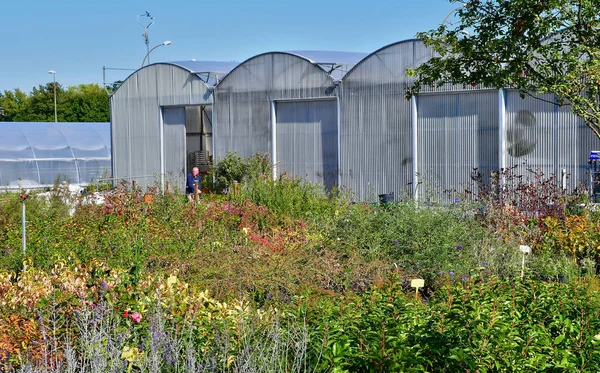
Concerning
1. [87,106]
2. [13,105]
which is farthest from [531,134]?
[13,105]

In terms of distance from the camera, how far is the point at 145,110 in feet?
84.3

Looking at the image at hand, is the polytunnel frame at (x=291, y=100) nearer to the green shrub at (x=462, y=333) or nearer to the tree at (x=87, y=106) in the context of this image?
the green shrub at (x=462, y=333)

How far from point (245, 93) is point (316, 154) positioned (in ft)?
10.5

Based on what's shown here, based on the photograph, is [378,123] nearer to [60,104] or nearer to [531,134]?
[531,134]

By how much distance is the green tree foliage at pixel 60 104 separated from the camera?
203 feet

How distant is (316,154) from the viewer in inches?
821

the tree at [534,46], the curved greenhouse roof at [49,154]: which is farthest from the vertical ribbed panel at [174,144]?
the tree at [534,46]

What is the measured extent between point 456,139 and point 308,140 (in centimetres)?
453

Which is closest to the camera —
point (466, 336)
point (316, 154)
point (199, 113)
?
point (466, 336)

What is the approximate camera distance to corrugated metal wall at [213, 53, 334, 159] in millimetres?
20875

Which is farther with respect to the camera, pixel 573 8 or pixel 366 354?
pixel 573 8

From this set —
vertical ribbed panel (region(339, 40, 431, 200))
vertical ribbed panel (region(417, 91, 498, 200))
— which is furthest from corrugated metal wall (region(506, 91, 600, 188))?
vertical ribbed panel (region(339, 40, 431, 200))

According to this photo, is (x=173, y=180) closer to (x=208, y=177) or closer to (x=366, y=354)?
(x=208, y=177)

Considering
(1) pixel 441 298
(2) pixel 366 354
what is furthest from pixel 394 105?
(2) pixel 366 354
